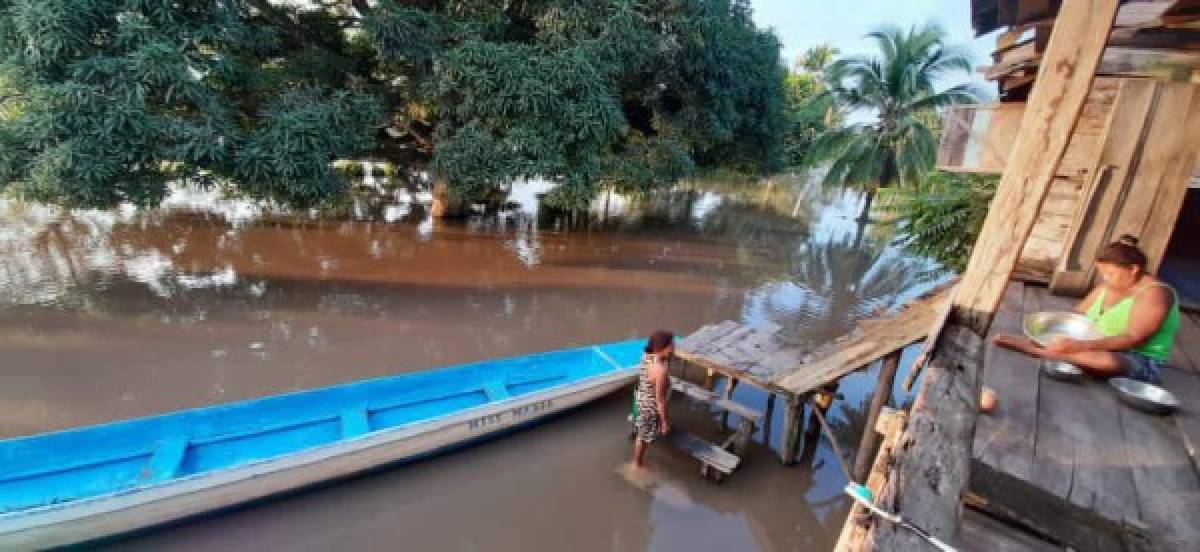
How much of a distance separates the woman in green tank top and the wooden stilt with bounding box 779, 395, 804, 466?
278 cm

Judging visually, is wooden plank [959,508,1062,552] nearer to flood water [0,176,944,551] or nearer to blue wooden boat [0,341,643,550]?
flood water [0,176,944,551]

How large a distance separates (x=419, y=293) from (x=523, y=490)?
566cm

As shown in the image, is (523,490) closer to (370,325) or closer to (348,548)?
(348,548)

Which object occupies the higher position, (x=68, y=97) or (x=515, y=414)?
(x=68, y=97)

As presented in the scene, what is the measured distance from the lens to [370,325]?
839cm

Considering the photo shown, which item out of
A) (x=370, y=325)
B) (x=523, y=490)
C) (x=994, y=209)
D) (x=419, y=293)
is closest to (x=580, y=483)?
(x=523, y=490)

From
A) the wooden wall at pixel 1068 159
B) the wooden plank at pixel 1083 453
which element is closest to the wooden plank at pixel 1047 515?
the wooden plank at pixel 1083 453

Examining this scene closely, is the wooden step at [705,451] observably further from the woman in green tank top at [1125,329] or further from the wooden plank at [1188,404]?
the wooden plank at [1188,404]

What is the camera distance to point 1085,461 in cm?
203

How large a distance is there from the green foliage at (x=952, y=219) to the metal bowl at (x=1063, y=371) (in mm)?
5006

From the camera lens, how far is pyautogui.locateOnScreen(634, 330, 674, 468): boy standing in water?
16.3ft

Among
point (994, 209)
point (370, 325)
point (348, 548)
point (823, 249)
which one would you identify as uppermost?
point (994, 209)

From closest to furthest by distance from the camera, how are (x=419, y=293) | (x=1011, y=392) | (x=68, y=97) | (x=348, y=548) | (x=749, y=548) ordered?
(x=1011, y=392) → (x=348, y=548) → (x=749, y=548) → (x=68, y=97) → (x=419, y=293)

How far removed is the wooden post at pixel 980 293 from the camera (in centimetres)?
158
